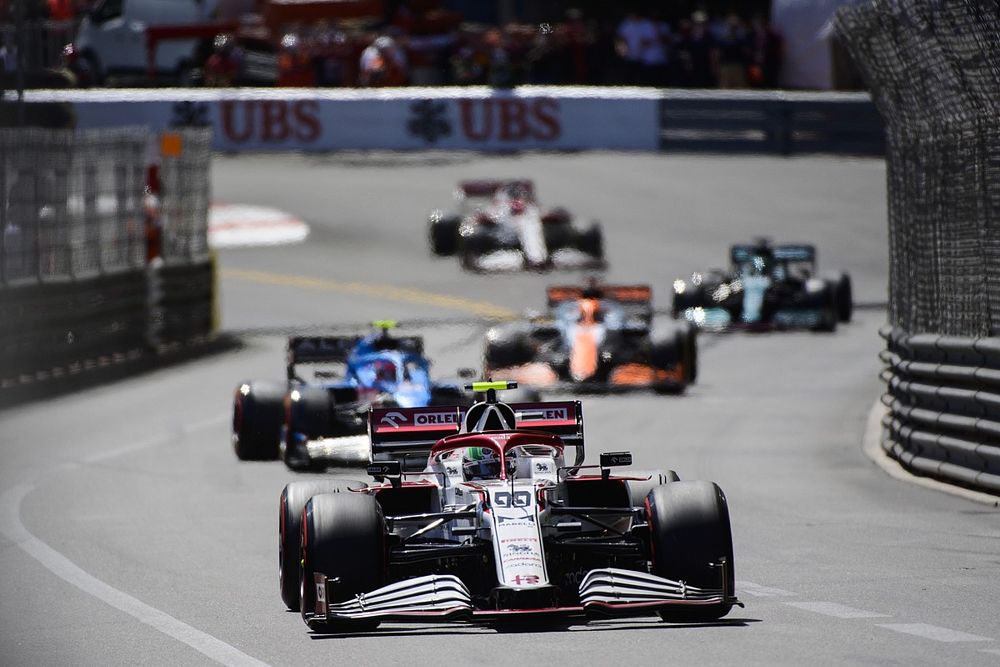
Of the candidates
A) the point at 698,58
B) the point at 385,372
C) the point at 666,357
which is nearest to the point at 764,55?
the point at 698,58

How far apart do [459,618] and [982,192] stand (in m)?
7.05

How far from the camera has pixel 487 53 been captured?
1635 inches

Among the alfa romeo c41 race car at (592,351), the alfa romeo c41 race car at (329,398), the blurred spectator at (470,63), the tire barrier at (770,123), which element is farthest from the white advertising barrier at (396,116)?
the alfa romeo c41 race car at (329,398)

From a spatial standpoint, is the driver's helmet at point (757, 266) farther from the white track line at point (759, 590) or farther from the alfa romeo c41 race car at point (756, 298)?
the white track line at point (759, 590)

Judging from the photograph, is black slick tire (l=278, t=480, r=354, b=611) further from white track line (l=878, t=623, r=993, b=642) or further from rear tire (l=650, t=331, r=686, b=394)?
rear tire (l=650, t=331, r=686, b=394)

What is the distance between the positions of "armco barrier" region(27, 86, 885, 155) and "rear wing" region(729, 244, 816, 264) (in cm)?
1122

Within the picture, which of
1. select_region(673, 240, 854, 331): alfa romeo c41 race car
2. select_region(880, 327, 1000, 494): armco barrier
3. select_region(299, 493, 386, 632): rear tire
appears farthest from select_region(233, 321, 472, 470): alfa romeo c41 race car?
select_region(673, 240, 854, 331): alfa romeo c41 race car

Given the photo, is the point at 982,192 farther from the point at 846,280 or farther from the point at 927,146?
the point at 846,280

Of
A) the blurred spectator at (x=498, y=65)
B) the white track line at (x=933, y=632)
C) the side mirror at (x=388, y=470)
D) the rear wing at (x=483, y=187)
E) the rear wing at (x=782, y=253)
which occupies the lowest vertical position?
the white track line at (x=933, y=632)

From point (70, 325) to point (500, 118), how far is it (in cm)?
1798

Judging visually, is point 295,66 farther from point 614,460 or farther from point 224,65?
point 614,460

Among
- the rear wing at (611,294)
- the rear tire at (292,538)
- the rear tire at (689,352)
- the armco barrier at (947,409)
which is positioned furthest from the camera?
the rear wing at (611,294)

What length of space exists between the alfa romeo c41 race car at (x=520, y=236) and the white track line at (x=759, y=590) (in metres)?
22.9

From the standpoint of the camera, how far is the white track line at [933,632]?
29.5 ft
